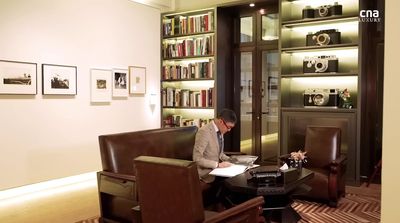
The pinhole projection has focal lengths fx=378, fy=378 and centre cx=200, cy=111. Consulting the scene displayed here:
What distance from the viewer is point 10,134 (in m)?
4.65

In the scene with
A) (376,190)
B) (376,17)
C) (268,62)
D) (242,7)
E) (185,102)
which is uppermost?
(242,7)

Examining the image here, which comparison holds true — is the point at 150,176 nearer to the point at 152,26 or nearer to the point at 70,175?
the point at 70,175

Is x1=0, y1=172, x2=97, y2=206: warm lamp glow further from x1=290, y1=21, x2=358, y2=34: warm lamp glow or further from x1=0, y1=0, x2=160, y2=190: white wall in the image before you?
x1=290, y1=21, x2=358, y2=34: warm lamp glow

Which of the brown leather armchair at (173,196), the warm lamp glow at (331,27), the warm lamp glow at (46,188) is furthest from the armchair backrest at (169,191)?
the warm lamp glow at (331,27)

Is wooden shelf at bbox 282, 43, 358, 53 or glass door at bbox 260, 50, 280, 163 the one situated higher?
wooden shelf at bbox 282, 43, 358, 53

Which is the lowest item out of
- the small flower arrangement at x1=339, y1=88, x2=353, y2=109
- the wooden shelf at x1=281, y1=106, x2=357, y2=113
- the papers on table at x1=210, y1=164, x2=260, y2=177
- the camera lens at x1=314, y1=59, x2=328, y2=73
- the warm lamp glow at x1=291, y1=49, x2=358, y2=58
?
the papers on table at x1=210, y1=164, x2=260, y2=177

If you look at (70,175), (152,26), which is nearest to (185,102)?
(152,26)

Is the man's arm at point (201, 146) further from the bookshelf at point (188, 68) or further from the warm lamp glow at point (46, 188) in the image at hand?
the bookshelf at point (188, 68)

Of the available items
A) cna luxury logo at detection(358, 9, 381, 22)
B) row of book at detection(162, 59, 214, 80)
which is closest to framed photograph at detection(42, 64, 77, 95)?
row of book at detection(162, 59, 214, 80)

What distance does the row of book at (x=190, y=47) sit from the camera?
20.6ft

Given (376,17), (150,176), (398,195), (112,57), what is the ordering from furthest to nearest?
1. (112,57)
2. (376,17)
3. (150,176)
4. (398,195)

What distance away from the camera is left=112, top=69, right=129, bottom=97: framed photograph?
5959 millimetres

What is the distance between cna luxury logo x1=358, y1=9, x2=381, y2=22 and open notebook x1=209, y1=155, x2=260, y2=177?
2.65 metres

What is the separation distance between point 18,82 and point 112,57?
5.19 feet
